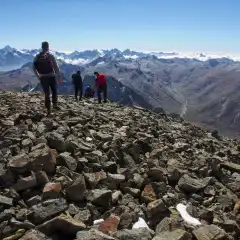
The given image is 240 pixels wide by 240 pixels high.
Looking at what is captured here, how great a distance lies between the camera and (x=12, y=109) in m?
22.7

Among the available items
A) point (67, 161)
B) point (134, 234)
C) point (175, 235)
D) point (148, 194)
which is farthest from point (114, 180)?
point (175, 235)

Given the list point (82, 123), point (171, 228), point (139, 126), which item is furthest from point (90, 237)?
point (139, 126)

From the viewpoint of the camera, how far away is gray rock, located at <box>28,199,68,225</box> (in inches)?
428

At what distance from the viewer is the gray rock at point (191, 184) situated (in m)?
15.0

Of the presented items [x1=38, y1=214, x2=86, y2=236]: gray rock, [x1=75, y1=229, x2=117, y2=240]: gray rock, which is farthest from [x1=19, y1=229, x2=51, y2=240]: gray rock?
[x1=75, y1=229, x2=117, y2=240]: gray rock

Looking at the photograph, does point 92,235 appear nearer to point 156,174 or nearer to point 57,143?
point 156,174

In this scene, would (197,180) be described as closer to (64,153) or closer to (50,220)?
(64,153)

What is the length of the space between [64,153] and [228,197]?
668 centimetres

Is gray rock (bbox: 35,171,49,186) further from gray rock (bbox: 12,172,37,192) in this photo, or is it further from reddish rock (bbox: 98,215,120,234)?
reddish rock (bbox: 98,215,120,234)

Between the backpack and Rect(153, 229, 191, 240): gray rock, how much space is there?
45.6 ft

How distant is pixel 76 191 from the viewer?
12383 millimetres

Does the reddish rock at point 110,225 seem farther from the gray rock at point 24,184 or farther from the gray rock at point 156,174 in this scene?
the gray rock at point 156,174

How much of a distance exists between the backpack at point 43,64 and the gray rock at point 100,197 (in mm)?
11036

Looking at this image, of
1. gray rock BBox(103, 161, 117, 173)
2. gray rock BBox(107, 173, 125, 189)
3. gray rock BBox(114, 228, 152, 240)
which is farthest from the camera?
gray rock BBox(103, 161, 117, 173)
